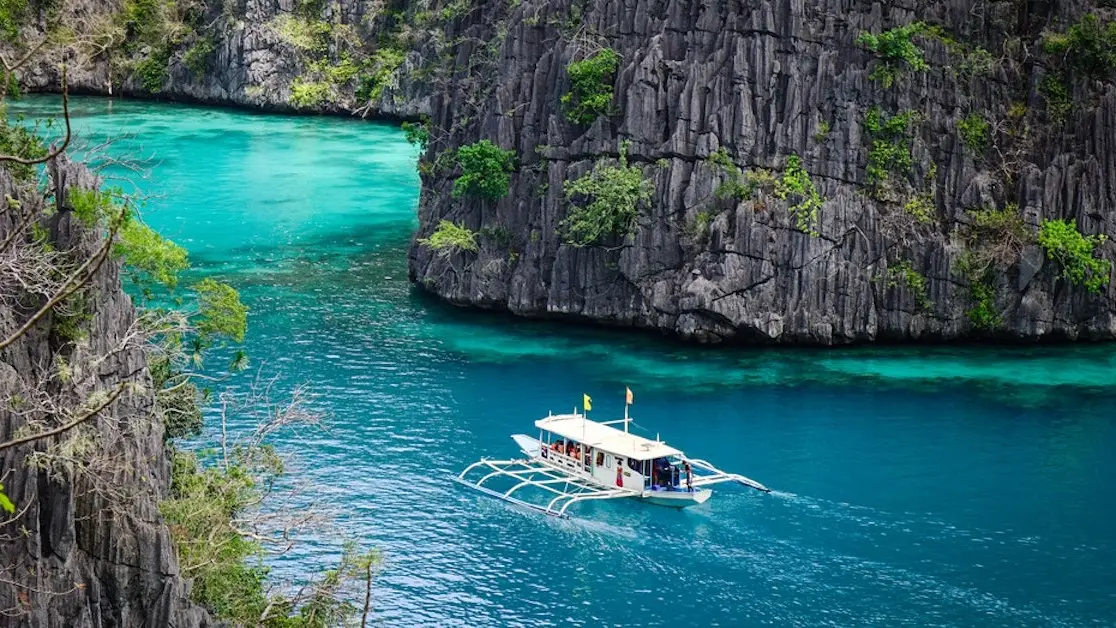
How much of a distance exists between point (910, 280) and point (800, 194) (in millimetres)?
5815

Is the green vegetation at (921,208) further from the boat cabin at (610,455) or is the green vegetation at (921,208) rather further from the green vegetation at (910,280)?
the boat cabin at (610,455)

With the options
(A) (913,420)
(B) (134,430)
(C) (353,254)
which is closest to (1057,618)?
(A) (913,420)

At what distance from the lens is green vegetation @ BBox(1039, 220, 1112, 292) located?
6247 centimetres

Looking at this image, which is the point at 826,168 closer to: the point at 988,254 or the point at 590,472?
the point at 988,254

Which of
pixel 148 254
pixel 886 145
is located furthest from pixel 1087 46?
pixel 148 254

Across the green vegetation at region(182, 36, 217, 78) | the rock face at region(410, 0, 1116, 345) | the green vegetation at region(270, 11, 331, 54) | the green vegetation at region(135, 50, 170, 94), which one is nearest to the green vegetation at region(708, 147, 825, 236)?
the rock face at region(410, 0, 1116, 345)

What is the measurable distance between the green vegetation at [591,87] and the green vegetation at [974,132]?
49.1 ft

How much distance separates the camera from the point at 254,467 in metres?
41.4

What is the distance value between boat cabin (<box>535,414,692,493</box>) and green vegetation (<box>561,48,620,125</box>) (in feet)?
55.7

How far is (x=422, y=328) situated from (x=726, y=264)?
13.5m

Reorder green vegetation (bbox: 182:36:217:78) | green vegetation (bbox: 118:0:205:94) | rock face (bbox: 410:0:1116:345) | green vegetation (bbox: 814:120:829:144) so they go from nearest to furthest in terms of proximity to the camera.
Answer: rock face (bbox: 410:0:1116:345), green vegetation (bbox: 814:120:829:144), green vegetation (bbox: 182:36:217:78), green vegetation (bbox: 118:0:205:94)

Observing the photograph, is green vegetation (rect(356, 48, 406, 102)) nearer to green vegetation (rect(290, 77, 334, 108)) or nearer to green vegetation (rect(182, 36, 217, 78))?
green vegetation (rect(290, 77, 334, 108))

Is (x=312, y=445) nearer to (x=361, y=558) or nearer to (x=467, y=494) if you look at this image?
(x=467, y=494)

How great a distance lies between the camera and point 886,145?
6450 cm
